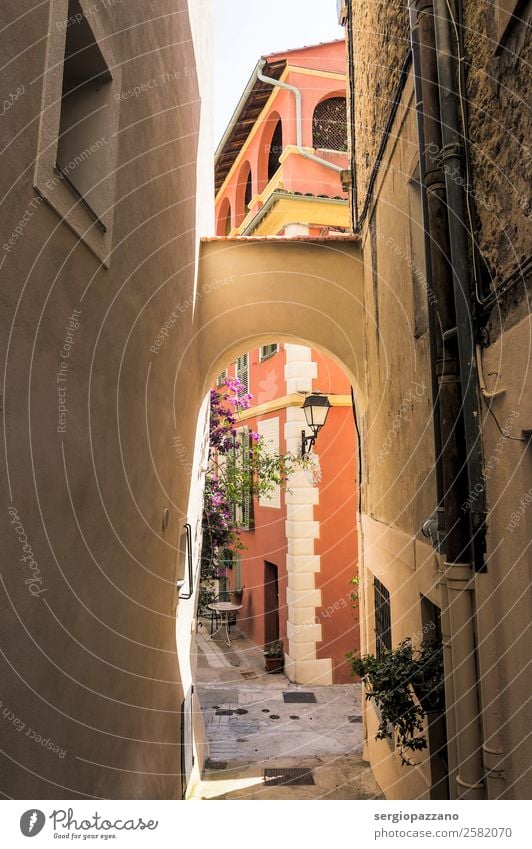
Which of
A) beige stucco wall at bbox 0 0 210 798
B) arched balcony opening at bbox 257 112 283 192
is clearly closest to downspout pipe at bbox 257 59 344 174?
arched balcony opening at bbox 257 112 283 192

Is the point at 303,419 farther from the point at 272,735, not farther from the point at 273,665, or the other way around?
the point at 272,735

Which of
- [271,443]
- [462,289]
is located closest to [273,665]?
[271,443]

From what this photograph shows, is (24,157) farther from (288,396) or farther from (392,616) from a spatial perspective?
(288,396)

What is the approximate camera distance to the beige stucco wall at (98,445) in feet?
7.47

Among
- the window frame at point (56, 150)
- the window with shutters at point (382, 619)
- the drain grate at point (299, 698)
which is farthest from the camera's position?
the drain grate at point (299, 698)

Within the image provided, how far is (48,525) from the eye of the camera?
8.47ft

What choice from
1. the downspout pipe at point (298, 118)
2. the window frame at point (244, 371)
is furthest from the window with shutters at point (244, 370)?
the downspout pipe at point (298, 118)

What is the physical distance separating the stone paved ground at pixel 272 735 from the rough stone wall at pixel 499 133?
563 cm

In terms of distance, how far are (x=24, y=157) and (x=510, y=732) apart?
316 centimetres

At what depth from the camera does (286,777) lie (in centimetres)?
679

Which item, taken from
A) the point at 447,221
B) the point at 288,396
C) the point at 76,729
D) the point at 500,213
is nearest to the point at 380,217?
the point at 447,221

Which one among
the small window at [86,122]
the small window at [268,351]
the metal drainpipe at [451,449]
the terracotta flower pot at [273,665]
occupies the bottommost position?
the terracotta flower pot at [273,665]

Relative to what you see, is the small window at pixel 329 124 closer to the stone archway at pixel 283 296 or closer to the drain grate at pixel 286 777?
the stone archway at pixel 283 296

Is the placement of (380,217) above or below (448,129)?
above
